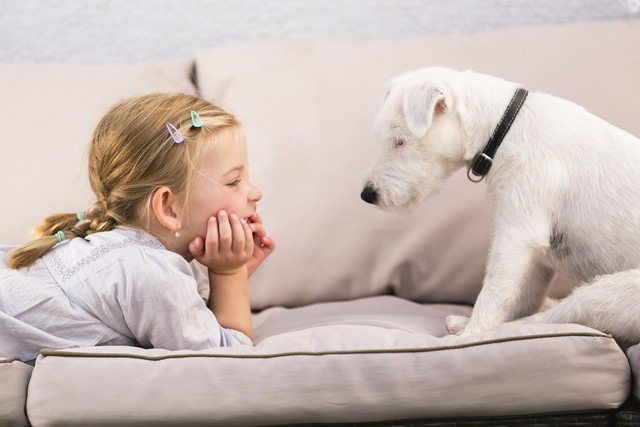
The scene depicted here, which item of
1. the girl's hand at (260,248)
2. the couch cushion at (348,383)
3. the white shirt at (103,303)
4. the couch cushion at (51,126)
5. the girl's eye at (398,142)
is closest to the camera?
the couch cushion at (348,383)

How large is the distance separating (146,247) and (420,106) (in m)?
0.66

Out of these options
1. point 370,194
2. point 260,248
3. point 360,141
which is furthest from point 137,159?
point 360,141

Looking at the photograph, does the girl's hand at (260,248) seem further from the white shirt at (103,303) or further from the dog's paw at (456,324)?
the dog's paw at (456,324)

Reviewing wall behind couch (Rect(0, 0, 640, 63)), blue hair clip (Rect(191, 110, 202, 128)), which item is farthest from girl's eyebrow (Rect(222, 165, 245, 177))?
wall behind couch (Rect(0, 0, 640, 63))

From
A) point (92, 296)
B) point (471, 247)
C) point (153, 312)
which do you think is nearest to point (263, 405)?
point (153, 312)

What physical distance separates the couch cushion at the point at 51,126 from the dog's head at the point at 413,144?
771 mm

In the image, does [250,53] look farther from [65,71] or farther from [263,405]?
[263,405]

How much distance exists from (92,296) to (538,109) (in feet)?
3.45

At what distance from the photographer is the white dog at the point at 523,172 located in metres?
1.61

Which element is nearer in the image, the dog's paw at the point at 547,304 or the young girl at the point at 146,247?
the young girl at the point at 146,247

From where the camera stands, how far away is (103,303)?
4.82 feet

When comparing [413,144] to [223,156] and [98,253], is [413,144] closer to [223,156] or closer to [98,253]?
[223,156]

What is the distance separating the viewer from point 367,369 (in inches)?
47.6

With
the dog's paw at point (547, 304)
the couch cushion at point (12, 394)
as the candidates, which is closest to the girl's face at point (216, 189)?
the couch cushion at point (12, 394)
